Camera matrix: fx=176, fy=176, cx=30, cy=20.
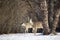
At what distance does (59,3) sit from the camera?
1163cm

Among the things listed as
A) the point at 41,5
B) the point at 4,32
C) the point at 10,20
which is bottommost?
the point at 4,32

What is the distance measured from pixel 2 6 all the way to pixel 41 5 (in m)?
2.91

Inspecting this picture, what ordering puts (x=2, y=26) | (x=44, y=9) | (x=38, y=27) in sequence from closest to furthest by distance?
(x=44, y=9) < (x=2, y=26) < (x=38, y=27)

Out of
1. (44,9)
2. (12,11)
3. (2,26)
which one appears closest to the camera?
(44,9)

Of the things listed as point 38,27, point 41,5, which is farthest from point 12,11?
point 38,27

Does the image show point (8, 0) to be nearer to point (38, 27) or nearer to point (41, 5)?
point (41, 5)

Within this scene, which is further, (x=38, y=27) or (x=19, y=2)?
(x=38, y=27)

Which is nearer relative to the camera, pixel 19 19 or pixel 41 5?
pixel 41 5

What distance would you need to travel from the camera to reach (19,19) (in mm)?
13773

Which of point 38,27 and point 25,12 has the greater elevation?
point 25,12

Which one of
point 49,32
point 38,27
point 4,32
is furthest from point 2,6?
point 38,27

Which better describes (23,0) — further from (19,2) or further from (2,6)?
(2,6)

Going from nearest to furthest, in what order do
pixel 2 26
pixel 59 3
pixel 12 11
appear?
pixel 59 3, pixel 12 11, pixel 2 26

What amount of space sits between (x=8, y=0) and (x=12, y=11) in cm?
103
